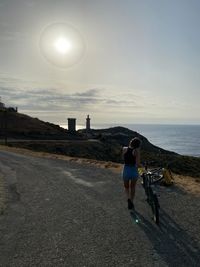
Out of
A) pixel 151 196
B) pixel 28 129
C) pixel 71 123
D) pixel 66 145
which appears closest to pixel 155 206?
pixel 151 196

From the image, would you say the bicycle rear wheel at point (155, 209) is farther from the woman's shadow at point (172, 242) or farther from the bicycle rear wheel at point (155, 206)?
the woman's shadow at point (172, 242)

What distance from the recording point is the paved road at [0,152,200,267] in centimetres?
821

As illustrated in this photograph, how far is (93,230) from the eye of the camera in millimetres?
10281

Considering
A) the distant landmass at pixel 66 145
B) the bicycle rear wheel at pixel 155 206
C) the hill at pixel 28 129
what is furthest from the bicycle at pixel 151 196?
the hill at pixel 28 129

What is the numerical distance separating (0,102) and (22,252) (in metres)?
120

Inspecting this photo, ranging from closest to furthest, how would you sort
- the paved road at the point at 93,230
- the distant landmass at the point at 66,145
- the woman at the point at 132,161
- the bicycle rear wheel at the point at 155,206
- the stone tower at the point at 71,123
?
the paved road at the point at 93,230 < the bicycle rear wheel at the point at 155,206 < the woman at the point at 132,161 < the distant landmass at the point at 66,145 < the stone tower at the point at 71,123

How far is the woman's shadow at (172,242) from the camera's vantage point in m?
8.05

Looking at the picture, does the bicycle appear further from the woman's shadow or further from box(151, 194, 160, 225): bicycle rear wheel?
the woman's shadow

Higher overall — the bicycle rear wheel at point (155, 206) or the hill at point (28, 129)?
the hill at point (28, 129)

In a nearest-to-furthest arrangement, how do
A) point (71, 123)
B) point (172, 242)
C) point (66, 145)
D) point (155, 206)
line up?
point (172, 242), point (155, 206), point (66, 145), point (71, 123)

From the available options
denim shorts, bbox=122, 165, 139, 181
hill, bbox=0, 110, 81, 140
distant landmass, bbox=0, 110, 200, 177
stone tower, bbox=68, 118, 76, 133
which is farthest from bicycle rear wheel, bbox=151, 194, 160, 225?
stone tower, bbox=68, 118, 76, 133

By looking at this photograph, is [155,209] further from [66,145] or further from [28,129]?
[28,129]

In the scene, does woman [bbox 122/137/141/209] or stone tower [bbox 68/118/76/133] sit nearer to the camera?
woman [bbox 122/137/141/209]

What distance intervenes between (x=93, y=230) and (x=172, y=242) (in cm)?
205
